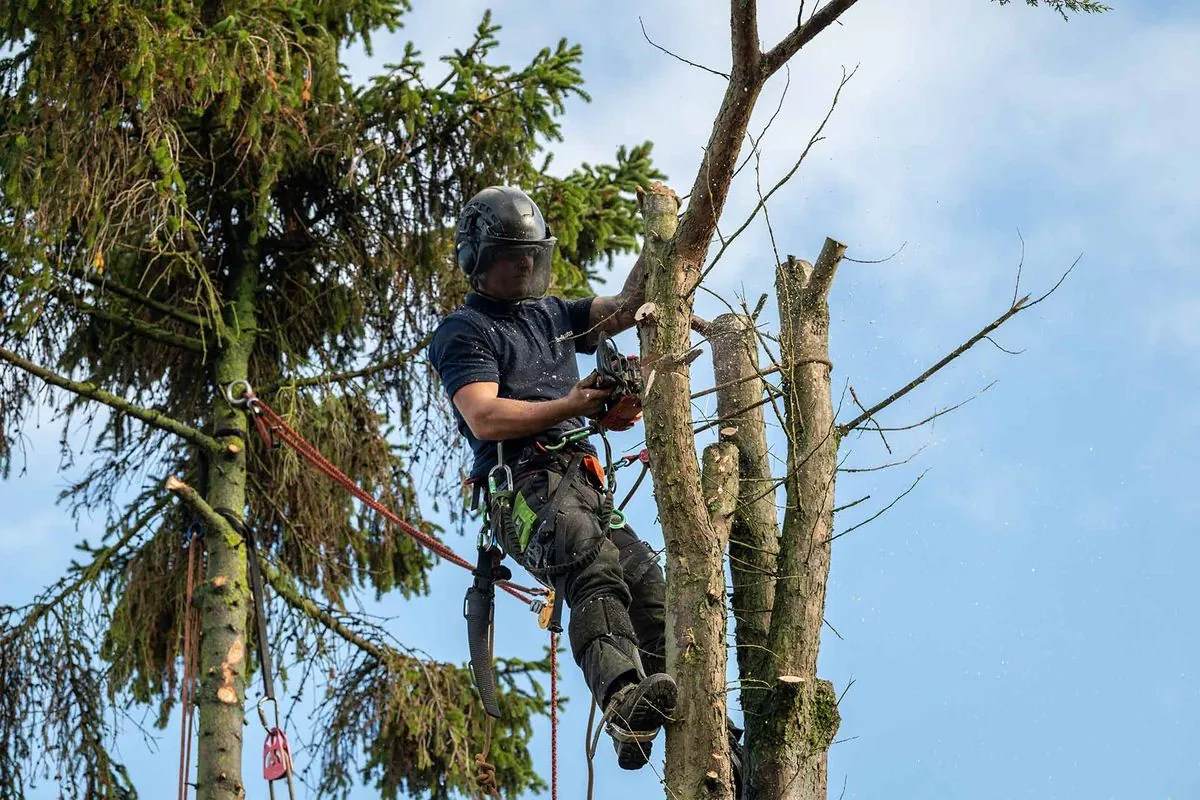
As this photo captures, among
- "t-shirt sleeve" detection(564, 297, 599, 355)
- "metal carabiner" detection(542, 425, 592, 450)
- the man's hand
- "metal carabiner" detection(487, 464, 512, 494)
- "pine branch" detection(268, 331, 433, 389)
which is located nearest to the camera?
the man's hand

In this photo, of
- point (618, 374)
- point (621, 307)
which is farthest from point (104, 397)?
point (618, 374)

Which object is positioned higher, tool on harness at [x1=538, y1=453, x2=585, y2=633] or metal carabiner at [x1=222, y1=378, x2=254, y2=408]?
metal carabiner at [x1=222, y1=378, x2=254, y2=408]

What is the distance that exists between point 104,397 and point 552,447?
4789 millimetres

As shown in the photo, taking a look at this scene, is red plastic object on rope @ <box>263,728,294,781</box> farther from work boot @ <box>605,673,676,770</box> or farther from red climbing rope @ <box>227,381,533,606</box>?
work boot @ <box>605,673,676,770</box>

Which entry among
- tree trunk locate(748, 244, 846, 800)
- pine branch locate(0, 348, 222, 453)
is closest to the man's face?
tree trunk locate(748, 244, 846, 800)

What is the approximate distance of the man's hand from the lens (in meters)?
4.58

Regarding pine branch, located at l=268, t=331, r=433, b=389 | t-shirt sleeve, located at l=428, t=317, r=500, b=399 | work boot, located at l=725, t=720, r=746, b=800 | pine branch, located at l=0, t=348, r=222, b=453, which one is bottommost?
work boot, located at l=725, t=720, r=746, b=800

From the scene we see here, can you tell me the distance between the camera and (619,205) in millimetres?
10617

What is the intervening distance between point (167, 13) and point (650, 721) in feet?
20.2

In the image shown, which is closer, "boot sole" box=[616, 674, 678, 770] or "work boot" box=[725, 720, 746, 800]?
"boot sole" box=[616, 674, 678, 770]

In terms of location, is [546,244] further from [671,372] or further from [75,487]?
[75,487]

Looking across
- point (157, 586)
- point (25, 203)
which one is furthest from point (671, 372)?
point (157, 586)

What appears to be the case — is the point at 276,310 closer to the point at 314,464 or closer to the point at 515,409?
the point at 314,464

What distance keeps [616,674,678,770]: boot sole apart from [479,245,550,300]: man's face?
186 cm
